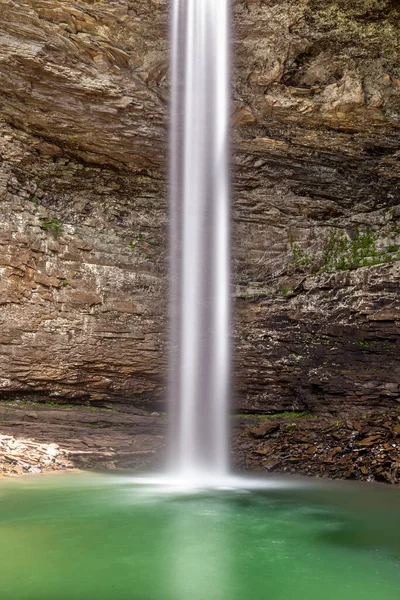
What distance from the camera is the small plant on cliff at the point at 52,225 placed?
14.7 metres

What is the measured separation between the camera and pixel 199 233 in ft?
52.1

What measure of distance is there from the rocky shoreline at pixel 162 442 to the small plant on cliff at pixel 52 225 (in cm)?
481

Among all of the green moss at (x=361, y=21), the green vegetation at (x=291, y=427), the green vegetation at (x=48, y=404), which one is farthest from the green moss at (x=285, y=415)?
the green moss at (x=361, y=21)

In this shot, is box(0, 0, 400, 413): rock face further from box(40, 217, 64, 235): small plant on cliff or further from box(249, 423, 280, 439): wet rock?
box(249, 423, 280, 439): wet rock

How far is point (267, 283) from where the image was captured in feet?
52.1

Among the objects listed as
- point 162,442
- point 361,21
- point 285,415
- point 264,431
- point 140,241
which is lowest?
point 162,442

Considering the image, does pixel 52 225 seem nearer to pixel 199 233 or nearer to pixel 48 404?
pixel 199 233

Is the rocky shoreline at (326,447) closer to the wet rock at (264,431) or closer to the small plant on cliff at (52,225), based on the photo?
the wet rock at (264,431)

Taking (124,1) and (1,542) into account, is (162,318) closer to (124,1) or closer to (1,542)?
(124,1)

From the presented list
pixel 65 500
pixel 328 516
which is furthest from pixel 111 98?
pixel 328 516

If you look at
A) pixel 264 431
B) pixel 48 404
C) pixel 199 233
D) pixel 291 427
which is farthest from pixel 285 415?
pixel 48 404

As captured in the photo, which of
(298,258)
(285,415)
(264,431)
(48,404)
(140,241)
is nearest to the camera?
(264,431)

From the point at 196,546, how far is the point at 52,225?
1140cm

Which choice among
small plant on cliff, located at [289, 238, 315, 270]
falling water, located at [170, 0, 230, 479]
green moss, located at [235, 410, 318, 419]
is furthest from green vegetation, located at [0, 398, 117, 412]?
small plant on cliff, located at [289, 238, 315, 270]
